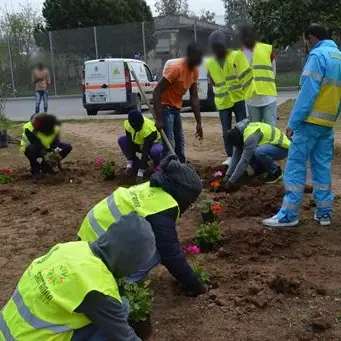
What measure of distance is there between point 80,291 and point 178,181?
1.38 metres

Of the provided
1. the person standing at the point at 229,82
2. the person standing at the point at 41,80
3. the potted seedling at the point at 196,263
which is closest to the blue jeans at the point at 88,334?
the potted seedling at the point at 196,263

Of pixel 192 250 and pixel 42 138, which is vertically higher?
pixel 42 138

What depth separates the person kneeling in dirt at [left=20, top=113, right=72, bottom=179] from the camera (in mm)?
8098

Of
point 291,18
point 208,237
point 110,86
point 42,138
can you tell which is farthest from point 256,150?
point 110,86

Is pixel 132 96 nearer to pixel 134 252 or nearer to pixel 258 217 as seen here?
pixel 258 217

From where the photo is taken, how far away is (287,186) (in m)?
5.46

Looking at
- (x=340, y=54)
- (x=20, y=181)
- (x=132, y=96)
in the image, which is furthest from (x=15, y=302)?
(x=132, y=96)

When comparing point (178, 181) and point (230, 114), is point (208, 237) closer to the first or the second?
point (178, 181)

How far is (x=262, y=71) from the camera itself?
7879mm

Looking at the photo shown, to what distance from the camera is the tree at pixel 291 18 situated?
8244mm

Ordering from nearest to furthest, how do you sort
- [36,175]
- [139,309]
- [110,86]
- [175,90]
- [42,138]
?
[139,309], [175,90], [42,138], [36,175], [110,86]

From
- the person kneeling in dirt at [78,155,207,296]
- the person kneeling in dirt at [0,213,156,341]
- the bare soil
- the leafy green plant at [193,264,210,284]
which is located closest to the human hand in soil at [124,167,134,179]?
the bare soil

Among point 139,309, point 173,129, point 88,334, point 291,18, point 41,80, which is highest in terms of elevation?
point 291,18

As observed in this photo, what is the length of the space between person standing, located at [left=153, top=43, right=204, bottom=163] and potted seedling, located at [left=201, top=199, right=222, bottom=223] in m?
1.77
